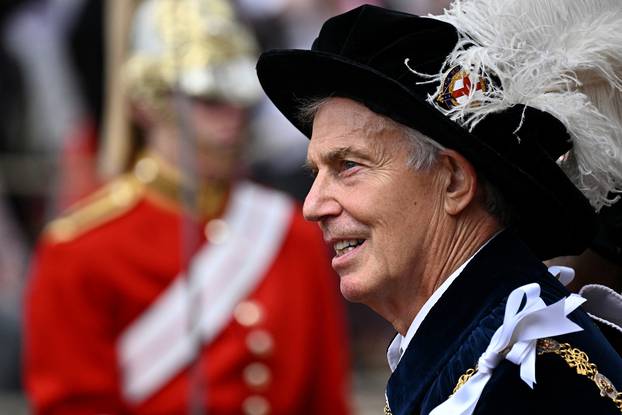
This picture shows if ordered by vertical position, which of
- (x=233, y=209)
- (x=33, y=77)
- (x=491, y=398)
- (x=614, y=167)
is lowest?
(x=33, y=77)

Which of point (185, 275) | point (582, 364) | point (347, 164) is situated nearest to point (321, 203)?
point (347, 164)

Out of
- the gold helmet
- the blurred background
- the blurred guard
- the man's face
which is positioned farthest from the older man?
the blurred background

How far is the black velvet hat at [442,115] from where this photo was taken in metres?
2.60

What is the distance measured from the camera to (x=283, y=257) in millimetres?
5512

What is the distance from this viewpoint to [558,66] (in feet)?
8.76

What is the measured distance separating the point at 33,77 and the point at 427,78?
5097 millimetres

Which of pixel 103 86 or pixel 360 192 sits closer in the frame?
pixel 360 192

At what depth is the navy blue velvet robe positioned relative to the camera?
2.39 metres

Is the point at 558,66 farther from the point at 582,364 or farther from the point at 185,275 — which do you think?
the point at 185,275

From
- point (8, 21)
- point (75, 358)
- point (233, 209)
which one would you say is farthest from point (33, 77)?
point (75, 358)

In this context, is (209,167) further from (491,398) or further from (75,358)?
(491,398)

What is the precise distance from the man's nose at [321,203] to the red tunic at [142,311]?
2.37 m

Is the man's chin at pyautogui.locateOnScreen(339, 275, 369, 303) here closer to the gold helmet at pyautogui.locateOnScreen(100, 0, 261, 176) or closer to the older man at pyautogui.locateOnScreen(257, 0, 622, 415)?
the older man at pyautogui.locateOnScreen(257, 0, 622, 415)

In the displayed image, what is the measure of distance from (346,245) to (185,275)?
2.58 meters
